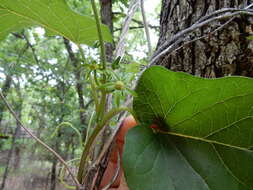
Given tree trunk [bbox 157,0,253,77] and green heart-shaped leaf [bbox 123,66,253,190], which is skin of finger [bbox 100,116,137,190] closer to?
green heart-shaped leaf [bbox 123,66,253,190]

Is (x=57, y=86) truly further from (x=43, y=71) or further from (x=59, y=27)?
(x=59, y=27)

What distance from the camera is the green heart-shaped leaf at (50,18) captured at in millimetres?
406

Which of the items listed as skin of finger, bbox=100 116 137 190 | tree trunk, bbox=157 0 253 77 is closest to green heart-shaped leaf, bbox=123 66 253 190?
skin of finger, bbox=100 116 137 190

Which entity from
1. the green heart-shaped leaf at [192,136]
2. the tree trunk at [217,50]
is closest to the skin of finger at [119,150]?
the green heart-shaped leaf at [192,136]

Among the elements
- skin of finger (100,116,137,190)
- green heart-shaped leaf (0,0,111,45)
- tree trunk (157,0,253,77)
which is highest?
green heart-shaped leaf (0,0,111,45)

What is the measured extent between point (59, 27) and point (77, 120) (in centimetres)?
200

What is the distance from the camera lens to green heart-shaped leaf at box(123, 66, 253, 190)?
32 centimetres

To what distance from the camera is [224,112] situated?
34 centimetres

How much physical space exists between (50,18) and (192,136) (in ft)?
1.21

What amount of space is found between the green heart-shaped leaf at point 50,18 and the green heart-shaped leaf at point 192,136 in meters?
0.21

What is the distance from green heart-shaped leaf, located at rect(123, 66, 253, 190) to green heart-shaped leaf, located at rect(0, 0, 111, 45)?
21 centimetres

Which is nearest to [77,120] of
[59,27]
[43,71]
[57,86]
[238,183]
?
[57,86]

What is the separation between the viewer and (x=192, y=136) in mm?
381

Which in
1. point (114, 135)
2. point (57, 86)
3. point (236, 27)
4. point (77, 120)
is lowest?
point (77, 120)
